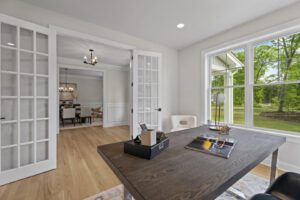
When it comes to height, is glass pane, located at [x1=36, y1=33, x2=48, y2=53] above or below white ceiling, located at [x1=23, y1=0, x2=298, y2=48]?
below

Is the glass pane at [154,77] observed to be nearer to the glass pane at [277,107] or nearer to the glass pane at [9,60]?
the glass pane at [277,107]

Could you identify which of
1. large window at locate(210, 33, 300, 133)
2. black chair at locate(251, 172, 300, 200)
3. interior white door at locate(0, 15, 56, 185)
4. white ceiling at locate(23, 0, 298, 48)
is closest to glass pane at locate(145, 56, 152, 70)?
white ceiling at locate(23, 0, 298, 48)

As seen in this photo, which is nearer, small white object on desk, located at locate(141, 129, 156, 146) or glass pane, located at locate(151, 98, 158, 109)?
small white object on desk, located at locate(141, 129, 156, 146)

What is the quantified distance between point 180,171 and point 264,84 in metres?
2.64

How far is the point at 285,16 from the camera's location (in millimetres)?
2123

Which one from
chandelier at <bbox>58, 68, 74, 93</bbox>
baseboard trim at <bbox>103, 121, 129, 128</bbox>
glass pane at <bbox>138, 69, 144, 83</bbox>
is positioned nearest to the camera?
glass pane at <bbox>138, 69, 144, 83</bbox>

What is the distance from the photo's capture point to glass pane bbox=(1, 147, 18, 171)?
1839 millimetres

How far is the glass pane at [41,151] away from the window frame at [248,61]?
3125mm

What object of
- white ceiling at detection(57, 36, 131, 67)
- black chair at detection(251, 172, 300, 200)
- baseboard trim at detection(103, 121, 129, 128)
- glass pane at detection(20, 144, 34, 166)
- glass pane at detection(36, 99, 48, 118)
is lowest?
baseboard trim at detection(103, 121, 129, 128)

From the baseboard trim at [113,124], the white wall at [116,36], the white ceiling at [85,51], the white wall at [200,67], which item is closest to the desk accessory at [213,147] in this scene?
the white wall at [200,67]

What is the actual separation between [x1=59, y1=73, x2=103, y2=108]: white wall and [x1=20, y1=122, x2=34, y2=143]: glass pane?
6804mm

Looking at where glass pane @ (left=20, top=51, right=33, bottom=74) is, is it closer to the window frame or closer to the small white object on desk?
the small white object on desk

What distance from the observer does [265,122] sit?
97.6 inches

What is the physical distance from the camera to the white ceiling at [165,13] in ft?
6.65
